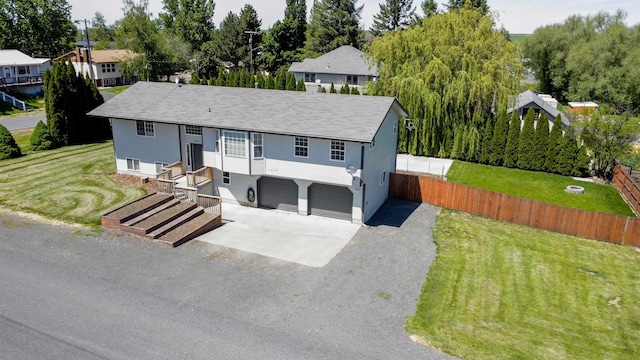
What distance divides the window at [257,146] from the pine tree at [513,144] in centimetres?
1982

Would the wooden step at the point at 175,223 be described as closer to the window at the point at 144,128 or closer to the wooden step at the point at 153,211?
the wooden step at the point at 153,211

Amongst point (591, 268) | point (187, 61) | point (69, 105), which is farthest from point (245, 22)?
point (591, 268)

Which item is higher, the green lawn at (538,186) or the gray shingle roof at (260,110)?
the gray shingle roof at (260,110)

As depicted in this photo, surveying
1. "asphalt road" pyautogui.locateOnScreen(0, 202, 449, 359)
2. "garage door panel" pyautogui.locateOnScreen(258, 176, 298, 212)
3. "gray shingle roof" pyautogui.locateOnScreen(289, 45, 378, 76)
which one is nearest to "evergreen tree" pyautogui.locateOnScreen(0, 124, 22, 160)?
"asphalt road" pyautogui.locateOnScreen(0, 202, 449, 359)

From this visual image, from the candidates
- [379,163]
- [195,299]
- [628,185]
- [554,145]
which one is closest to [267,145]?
[379,163]

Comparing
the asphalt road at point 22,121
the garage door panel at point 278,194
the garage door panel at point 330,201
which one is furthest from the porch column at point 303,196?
the asphalt road at point 22,121

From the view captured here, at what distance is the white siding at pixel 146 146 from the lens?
1003 inches

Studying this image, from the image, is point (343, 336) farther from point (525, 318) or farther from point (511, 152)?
point (511, 152)

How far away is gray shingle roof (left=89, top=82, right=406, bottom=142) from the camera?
22016 millimetres

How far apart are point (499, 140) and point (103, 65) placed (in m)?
55.7

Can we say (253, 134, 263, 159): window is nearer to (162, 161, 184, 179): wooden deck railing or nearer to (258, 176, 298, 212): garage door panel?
(258, 176, 298, 212): garage door panel

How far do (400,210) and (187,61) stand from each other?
5901 centimetres

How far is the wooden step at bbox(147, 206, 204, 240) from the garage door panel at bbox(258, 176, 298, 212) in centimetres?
337

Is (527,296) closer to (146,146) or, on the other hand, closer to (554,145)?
(554,145)
